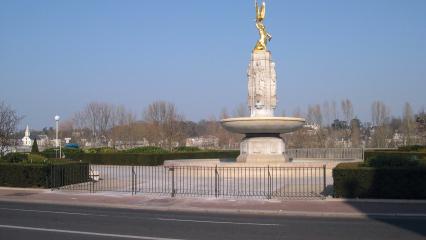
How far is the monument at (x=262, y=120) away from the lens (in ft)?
92.3

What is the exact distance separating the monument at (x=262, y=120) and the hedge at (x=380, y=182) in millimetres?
10235

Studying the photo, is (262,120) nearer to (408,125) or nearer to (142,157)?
(142,157)

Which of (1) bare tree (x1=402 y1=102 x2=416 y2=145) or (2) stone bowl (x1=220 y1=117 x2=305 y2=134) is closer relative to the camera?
(2) stone bowl (x1=220 y1=117 x2=305 y2=134)

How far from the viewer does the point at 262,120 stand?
27656mm

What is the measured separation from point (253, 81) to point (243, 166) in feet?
23.6

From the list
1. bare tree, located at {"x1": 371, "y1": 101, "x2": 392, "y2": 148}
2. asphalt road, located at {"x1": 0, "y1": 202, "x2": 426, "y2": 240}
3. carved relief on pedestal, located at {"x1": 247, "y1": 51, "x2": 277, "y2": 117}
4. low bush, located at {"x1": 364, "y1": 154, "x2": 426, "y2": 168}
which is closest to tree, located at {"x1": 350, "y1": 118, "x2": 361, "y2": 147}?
bare tree, located at {"x1": 371, "y1": 101, "x2": 392, "y2": 148}

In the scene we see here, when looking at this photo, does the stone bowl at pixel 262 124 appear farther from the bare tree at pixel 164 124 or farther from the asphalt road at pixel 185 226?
the bare tree at pixel 164 124

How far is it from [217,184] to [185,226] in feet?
31.0

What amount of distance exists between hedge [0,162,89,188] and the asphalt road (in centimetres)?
654

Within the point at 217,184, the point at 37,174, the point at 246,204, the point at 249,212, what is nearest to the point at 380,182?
the point at 246,204

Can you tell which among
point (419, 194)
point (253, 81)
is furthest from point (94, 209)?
point (253, 81)

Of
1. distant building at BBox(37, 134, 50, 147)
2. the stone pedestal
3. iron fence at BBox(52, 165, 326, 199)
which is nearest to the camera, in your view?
iron fence at BBox(52, 165, 326, 199)

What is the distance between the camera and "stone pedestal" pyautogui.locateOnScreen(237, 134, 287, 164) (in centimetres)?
2923

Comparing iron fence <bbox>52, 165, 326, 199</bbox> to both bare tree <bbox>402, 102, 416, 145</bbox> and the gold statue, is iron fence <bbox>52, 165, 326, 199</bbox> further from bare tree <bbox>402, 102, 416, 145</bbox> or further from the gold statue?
bare tree <bbox>402, 102, 416, 145</bbox>
